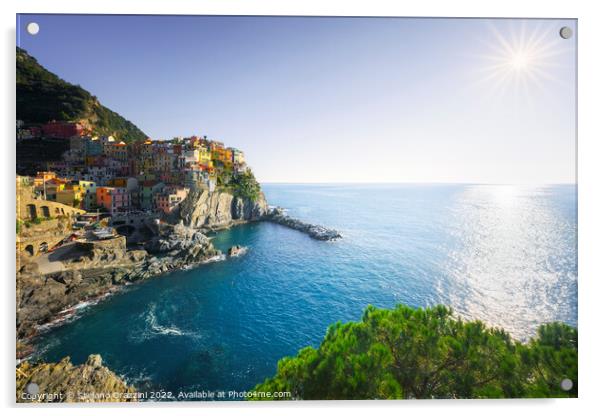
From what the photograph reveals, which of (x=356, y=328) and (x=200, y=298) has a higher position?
(x=356, y=328)

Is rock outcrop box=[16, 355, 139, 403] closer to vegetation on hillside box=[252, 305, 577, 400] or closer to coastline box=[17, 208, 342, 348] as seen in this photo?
coastline box=[17, 208, 342, 348]

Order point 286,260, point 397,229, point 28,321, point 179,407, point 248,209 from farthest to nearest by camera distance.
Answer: point 248,209
point 397,229
point 286,260
point 28,321
point 179,407

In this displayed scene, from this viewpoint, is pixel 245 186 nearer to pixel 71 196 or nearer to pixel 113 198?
pixel 113 198

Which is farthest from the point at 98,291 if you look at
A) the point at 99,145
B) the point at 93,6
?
the point at 93,6

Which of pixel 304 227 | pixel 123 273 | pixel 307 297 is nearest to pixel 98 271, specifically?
pixel 123 273

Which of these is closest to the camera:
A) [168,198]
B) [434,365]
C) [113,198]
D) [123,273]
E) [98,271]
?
[434,365]
